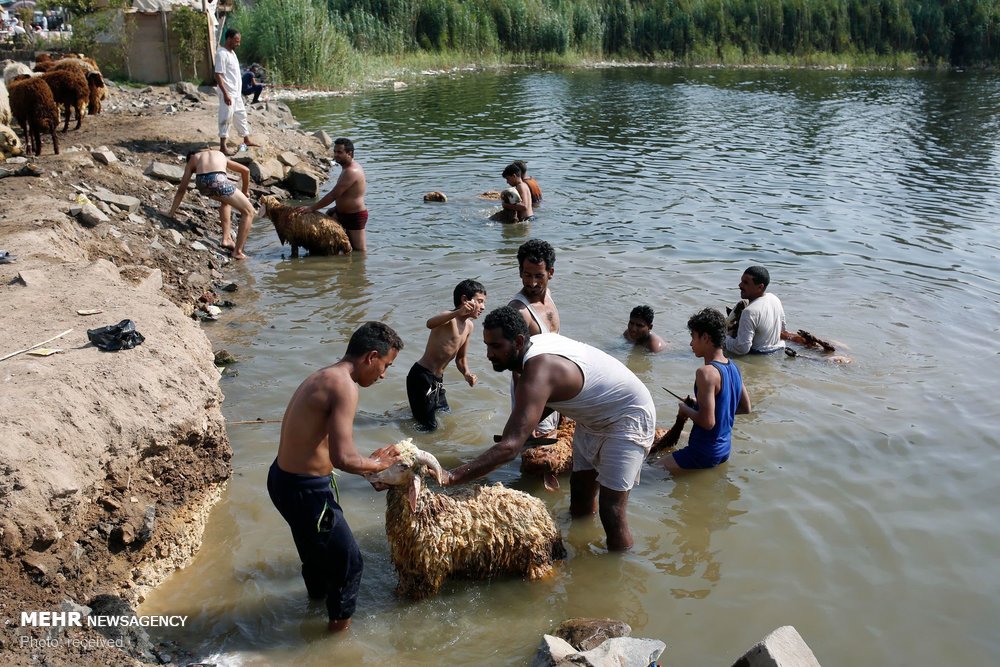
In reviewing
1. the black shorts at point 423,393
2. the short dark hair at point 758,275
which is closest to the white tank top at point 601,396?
the black shorts at point 423,393

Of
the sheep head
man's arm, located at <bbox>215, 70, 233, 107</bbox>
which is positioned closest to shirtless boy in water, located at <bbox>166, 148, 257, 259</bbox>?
man's arm, located at <bbox>215, 70, 233, 107</bbox>

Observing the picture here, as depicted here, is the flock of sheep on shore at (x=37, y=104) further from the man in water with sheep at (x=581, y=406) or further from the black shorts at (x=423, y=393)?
the man in water with sheep at (x=581, y=406)

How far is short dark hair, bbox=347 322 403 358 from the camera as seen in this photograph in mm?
4445

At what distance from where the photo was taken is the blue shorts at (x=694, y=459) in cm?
654

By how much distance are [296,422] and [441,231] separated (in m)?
9.98

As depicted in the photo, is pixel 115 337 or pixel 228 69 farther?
pixel 228 69

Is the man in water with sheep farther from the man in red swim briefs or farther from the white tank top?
the man in red swim briefs

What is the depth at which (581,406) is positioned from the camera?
5070mm

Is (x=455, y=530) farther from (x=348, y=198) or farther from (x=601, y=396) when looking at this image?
(x=348, y=198)

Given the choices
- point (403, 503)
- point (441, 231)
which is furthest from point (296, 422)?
point (441, 231)

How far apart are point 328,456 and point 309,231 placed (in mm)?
8143

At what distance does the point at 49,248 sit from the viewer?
8.48m

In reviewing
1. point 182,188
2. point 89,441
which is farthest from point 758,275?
point 182,188

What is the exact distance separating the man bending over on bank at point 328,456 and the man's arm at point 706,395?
8.66 ft
